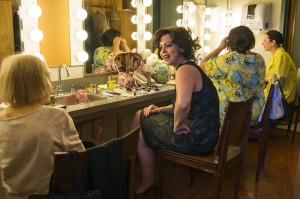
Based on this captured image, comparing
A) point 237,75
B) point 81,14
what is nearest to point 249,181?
point 237,75

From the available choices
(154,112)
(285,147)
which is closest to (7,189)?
(154,112)

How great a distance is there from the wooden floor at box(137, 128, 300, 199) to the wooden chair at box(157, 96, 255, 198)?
1.37 ft

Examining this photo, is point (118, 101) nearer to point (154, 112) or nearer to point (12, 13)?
point (154, 112)

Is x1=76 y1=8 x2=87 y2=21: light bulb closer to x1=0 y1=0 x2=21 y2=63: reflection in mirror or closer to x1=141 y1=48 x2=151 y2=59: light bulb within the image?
x1=0 y1=0 x2=21 y2=63: reflection in mirror

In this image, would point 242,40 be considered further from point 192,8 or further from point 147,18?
A: point 192,8

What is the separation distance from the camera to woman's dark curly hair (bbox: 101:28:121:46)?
283 cm

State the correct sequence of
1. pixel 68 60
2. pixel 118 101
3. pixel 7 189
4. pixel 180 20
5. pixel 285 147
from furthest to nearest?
pixel 180 20 < pixel 285 147 < pixel 68 60 < pixel 118 101 < pixel 7 189

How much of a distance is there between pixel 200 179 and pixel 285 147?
134 cm

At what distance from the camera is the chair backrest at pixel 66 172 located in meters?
1.02

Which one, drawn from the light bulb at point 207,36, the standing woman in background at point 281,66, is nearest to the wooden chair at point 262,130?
the standing woman in background at point 281,66

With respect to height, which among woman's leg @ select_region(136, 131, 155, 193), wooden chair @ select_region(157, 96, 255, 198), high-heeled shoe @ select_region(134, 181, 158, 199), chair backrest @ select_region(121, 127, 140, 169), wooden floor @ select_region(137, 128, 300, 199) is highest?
chair backrest @ select_region(121, 127, 140, 169)

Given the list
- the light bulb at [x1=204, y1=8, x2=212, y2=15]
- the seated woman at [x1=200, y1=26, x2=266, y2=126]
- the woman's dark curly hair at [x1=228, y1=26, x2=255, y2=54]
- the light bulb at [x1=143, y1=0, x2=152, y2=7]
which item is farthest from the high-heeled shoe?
the light bulb at [x1=204, y1=8, x2=212, y2=15]

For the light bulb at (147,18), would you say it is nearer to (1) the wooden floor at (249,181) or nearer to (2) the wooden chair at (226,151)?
(1) the wooden floor at (249,181)

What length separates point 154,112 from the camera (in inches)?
82.0
